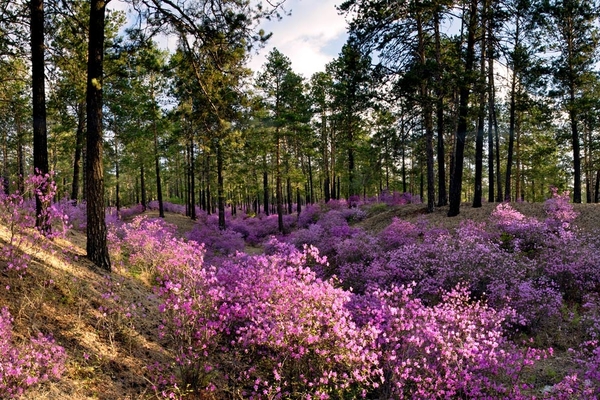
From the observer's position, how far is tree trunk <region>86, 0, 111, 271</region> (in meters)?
7.61

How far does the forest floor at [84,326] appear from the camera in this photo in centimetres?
439

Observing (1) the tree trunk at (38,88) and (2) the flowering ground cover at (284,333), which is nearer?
(2) the flowering ground cover at (284,333)

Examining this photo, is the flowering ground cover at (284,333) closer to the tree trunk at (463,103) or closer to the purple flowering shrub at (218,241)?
the tree trunk at (463,103)

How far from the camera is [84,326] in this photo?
5.39m

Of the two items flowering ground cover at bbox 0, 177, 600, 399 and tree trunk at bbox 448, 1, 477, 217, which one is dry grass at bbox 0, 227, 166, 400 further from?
tree trunk at bbox 448, 1, 477, 217

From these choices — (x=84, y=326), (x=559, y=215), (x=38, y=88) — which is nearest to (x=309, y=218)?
(x=559, y=215)

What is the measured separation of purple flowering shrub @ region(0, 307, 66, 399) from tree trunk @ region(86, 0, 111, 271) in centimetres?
368

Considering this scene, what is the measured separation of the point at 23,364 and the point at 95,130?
538 centimetres

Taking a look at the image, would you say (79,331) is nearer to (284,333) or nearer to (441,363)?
(284,333)

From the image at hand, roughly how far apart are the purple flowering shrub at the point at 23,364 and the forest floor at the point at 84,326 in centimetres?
16

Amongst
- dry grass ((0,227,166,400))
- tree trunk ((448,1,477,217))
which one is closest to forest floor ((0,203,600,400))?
dry grass ((0,227,166,400))

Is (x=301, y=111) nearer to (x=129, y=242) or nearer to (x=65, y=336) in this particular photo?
(x=129, y=242)

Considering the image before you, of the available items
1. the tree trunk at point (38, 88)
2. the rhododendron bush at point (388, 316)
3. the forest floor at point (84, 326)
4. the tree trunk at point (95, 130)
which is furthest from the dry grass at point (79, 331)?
the tree trunk at point (38, 88)

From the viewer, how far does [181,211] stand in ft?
116
